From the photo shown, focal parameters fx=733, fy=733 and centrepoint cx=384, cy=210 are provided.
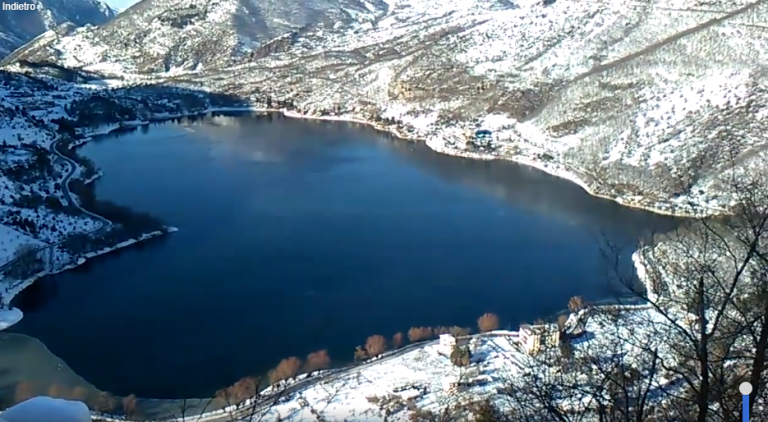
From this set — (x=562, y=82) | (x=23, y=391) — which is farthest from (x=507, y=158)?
(x=23, y=391)

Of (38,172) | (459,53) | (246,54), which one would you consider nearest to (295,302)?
(38,172)

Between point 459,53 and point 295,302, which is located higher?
point 459,53

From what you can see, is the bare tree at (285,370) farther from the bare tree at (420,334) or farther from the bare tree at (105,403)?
the bare tree at (105,403)

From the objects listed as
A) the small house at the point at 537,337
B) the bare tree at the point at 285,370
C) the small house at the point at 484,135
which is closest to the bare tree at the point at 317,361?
the bare tree at the point at 285,370

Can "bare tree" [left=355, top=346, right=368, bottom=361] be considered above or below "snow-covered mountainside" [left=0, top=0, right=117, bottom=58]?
below

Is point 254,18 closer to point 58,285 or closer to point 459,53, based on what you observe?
point 459,53

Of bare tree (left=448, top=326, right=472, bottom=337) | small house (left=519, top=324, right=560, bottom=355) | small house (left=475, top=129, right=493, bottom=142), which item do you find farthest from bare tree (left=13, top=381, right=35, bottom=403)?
small house (left=475, top=129, right=493, bottom=142)

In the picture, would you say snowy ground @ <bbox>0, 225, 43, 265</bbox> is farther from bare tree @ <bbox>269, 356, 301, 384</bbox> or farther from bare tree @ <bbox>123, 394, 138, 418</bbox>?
bare tree @ <bbox>269, 356, 301, 384</bbox>
